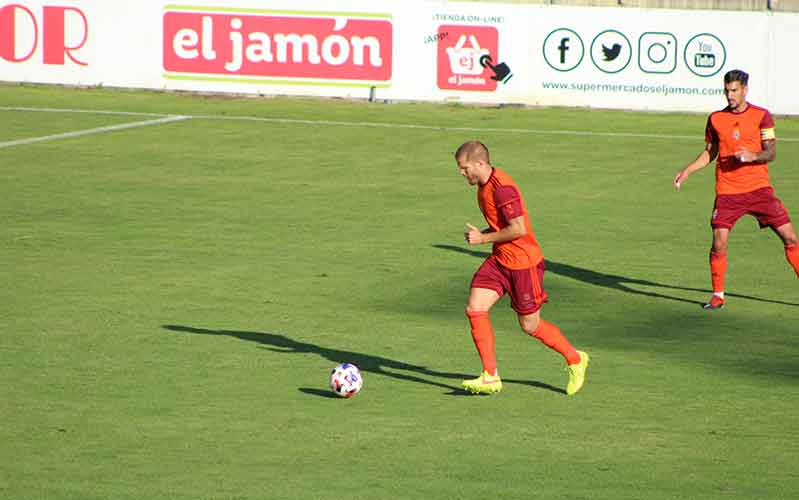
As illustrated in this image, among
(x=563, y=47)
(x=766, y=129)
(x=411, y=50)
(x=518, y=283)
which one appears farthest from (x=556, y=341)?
(x=411, y=50)

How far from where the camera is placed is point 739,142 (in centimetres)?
1434

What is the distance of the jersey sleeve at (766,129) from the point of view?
14.2m

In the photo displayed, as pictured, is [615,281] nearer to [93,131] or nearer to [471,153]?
[471,153]

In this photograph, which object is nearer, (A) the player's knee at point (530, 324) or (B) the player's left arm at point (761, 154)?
(A) the player's knee at point (530, 324)

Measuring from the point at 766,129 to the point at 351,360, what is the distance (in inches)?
191

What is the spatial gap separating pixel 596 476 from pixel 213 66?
79.7 ft

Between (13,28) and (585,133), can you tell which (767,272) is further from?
(13,28)

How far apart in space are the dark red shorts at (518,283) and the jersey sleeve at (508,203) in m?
0.49

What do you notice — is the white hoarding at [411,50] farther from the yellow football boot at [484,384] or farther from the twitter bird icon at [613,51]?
the yellow football boot at [484,384]

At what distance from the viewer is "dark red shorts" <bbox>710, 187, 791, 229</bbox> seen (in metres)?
14.4

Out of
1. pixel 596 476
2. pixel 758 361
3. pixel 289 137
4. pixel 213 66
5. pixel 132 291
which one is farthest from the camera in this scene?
pixel 213 66

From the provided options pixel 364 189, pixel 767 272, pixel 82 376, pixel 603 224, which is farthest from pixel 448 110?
pixel 82 376

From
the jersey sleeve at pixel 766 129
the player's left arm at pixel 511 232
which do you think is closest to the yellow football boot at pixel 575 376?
the player's left arm at pixel 511 232

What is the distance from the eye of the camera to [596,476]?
9.10 metres
